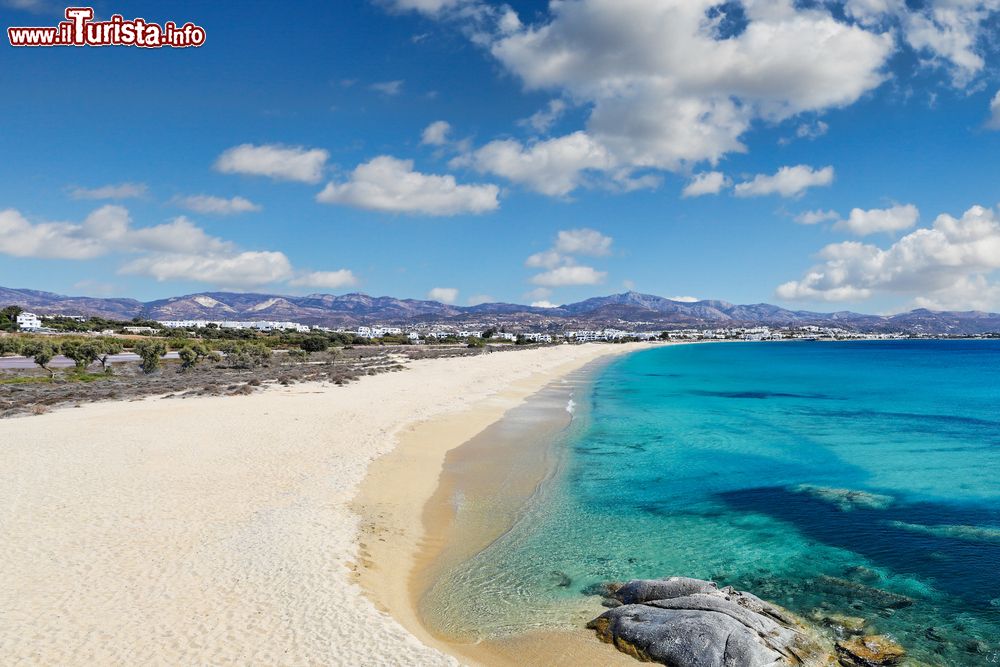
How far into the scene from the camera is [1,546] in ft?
33.8

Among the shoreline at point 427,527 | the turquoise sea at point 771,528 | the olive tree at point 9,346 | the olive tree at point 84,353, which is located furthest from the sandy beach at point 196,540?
the olive tree at point 9,346

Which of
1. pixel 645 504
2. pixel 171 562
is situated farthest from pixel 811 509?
pixel 171 562

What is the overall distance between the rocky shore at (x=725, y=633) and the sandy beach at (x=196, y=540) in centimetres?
294

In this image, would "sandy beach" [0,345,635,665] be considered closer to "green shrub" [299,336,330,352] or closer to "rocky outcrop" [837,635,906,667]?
"rocky outcrop" [837,635,906,667]

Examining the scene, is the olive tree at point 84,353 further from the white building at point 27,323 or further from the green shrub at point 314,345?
the white building at point 27,323

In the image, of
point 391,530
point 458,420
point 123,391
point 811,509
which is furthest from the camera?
point 123,391

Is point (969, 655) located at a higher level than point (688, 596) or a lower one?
lower

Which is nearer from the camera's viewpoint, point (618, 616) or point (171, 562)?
point (618, 616)

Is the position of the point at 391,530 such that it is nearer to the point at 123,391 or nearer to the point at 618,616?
the point at 618,616

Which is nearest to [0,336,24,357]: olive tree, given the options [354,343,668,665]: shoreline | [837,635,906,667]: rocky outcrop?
[354,343,668,665]: shoreline

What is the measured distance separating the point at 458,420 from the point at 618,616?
19766 millimetres

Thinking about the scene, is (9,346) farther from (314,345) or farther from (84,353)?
(314,345)

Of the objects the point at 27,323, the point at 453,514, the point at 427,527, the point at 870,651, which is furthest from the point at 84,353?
the point at 27,323

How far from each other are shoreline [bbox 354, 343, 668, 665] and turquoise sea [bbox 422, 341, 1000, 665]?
0.45 metres
